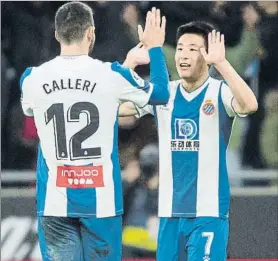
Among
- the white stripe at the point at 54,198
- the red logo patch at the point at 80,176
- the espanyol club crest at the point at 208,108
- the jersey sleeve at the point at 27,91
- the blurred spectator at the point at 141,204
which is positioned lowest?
the blurred spectator at the point at 141,204

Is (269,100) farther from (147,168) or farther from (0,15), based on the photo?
(0,15)

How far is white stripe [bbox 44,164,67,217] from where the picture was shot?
6.81 m

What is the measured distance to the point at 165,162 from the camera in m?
7.66

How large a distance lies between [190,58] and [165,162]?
64cm

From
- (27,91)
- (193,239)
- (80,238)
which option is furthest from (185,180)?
Answer: (27,91)

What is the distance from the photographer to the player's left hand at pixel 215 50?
750 centimetres

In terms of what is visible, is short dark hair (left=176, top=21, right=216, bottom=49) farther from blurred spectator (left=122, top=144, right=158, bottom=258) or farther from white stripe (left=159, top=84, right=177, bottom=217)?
blurred spectator (left=122, top=144, right=158, bottom=258)

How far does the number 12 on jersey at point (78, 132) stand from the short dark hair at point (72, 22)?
0.36m

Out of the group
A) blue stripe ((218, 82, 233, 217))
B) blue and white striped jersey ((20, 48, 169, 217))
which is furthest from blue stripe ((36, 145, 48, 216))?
blue stripe ((218, 82, 233, 217))

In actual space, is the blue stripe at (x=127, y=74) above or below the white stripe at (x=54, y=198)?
above

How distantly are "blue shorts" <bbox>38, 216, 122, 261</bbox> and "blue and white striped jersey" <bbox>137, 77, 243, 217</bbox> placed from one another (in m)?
0.83

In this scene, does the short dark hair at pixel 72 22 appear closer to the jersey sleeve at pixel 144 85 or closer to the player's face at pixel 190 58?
the jersey sleeve at pixel 144 85

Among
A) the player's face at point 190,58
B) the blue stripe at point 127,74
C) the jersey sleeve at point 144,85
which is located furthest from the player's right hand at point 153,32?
the player's face at point 190,58

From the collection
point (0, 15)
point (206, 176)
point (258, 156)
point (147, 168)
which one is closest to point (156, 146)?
point (147, 168)
